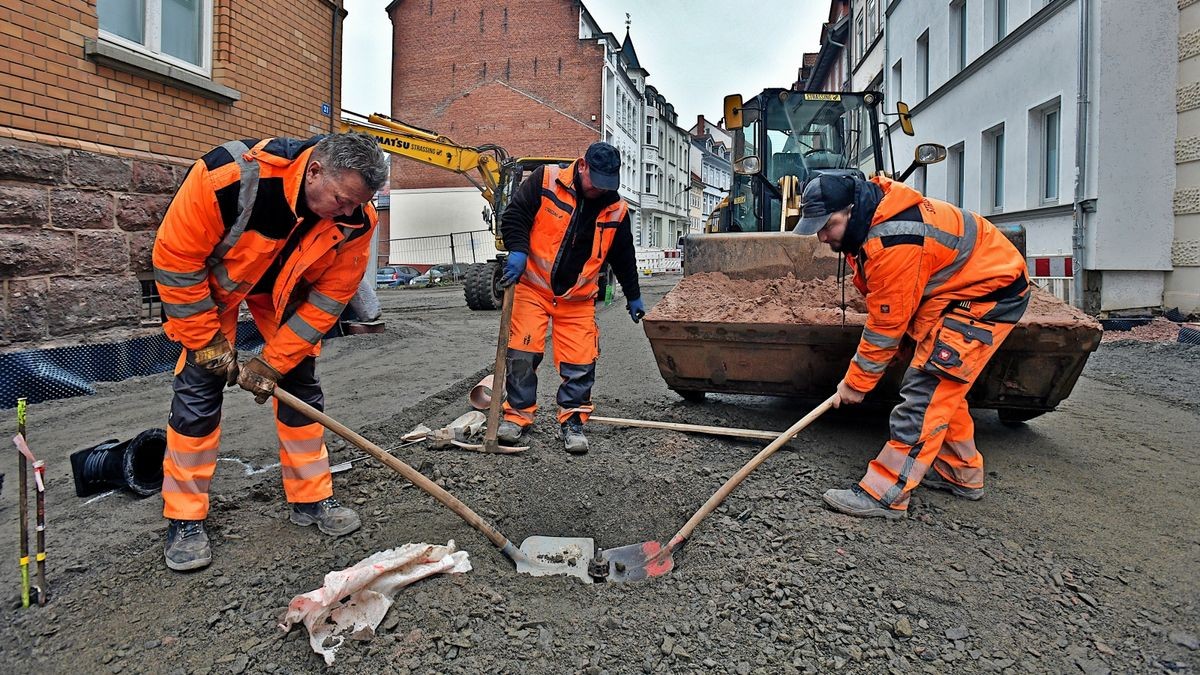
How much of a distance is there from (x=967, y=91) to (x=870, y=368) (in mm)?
11976

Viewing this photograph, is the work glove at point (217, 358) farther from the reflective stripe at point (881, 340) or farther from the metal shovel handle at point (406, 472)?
the reflective stripe at point (881, 340)

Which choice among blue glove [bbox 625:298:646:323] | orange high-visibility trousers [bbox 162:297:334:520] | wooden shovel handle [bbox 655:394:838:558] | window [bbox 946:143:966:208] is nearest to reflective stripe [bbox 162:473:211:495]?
orange high-visibility trousers [bbox 162:297:334:520]

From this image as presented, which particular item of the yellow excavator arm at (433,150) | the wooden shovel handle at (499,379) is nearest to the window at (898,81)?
the yellow excavator arm at (433,150)

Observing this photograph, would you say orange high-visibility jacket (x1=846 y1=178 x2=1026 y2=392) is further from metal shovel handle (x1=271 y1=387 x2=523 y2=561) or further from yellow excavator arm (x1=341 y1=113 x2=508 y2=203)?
yellow excavator arm (x1=341 y1=113 x2=508 y2=203)

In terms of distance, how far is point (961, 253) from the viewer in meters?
3.07

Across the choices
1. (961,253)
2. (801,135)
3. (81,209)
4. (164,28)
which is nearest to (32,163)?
(81,209)

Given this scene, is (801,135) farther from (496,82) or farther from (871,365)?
(496,82)

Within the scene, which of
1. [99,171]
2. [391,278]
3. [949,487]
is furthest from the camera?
[391,278]

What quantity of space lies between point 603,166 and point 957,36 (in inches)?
514

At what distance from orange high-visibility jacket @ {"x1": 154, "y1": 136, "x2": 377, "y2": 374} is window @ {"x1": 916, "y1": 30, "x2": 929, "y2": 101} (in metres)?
16.0

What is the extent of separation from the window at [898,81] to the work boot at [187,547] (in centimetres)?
1800

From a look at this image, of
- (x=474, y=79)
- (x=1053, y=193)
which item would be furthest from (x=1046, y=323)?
(x=474, y=79)

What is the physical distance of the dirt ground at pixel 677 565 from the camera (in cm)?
211

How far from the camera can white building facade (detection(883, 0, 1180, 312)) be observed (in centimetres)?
834
